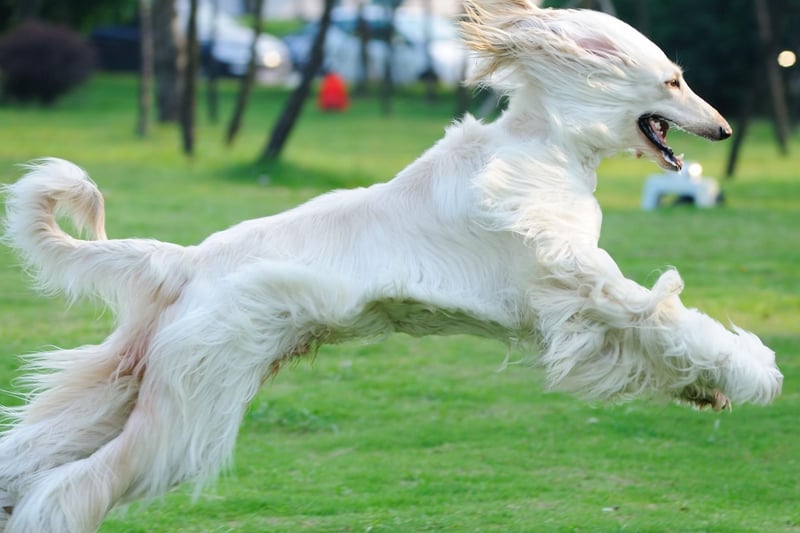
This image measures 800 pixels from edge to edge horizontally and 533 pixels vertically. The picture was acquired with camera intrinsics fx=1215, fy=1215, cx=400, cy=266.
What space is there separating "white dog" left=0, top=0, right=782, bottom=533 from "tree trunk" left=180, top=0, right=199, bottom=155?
42.9 feet

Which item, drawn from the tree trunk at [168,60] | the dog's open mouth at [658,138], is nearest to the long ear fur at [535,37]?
the dog's open mouth at [658,138]

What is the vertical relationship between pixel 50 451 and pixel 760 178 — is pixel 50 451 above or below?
above

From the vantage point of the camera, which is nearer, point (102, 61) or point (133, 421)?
point (133, 421)

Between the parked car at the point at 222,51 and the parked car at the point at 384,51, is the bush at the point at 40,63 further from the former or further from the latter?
the parked car at the point at 384,51

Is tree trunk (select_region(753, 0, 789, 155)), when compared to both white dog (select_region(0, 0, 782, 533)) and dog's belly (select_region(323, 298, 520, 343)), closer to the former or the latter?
white dog (select_region(0, 0, 782, 533))

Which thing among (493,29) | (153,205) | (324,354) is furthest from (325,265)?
(153,205)

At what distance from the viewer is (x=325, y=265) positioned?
4.39 metres

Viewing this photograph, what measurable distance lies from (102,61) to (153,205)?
78.2ft

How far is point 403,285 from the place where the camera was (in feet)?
14.3

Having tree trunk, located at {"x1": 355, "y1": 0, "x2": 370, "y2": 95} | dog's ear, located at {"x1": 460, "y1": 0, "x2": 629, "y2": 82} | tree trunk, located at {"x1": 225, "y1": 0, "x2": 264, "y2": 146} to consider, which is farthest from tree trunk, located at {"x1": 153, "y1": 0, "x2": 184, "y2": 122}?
dog's ear, located at {"x1": 460, "y1": 0, "x2": 629, "y2": 82}

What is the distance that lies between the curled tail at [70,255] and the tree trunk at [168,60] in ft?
58.5

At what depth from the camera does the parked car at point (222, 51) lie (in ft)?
112

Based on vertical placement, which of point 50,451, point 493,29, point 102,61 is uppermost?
point 493,29

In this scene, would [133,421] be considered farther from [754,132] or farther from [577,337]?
[754,132]
